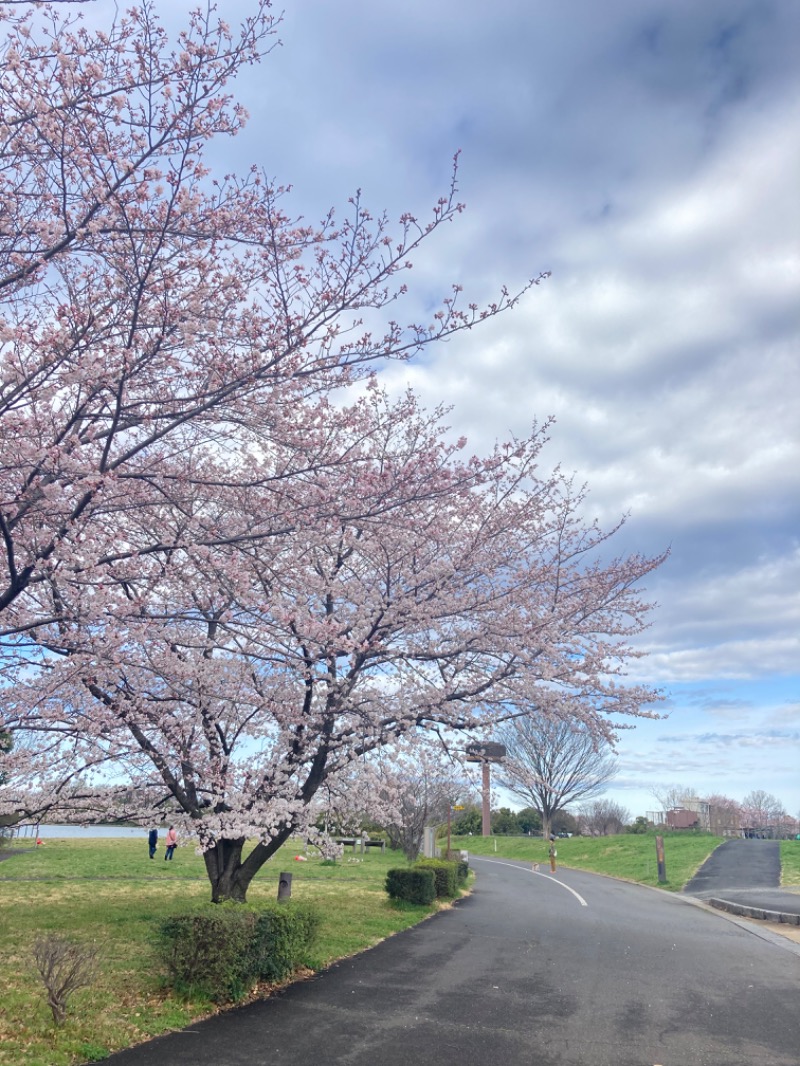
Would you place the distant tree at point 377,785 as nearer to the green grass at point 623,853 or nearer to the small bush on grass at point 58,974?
the small bush on grass at point 58,974

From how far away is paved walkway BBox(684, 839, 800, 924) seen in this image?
19.3 meters

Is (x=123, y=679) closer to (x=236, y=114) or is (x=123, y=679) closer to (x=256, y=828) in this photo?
(x=256, y=828)

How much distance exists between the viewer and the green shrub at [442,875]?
18.7 metres

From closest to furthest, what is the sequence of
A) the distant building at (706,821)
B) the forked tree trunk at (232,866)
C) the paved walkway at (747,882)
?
the forked tree trunk at (232,866) < the paved walkway at (747,882) < the distant building at (706,821)

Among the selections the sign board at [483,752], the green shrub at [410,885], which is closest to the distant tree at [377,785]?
the sign board at [483,752]

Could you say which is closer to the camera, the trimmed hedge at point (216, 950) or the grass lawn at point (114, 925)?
the grass lawn at point (114, 925)

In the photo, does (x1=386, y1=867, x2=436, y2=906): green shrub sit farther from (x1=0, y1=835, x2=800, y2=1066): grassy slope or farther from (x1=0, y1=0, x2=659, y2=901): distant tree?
(x1=0, y1=0, x2=659, y2=901): distant tree

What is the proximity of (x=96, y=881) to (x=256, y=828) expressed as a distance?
11356 mm

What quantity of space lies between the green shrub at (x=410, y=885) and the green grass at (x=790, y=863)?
15.7m

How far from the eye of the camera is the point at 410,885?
17.0 meters

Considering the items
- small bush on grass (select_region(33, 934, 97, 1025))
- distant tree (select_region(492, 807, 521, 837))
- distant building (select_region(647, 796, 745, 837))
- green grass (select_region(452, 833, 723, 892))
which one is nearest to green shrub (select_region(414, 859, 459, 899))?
green grass (select_region(452, 833, 723, 892))

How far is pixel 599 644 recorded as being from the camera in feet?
39.2

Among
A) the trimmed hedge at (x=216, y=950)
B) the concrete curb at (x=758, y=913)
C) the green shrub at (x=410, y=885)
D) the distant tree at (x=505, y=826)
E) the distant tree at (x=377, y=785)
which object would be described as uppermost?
the distant tree at (x=377, y=785)

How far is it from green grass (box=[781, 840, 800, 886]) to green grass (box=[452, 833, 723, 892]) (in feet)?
10.6
